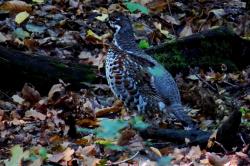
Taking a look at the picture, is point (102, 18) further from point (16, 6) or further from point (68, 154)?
point (68, 154)

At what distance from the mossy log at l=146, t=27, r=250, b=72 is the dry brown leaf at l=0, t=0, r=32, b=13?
1.93 m

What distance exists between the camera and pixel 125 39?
21.1 ft

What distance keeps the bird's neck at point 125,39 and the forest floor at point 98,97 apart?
622mm

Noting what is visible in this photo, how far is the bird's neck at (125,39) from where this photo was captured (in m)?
6.38

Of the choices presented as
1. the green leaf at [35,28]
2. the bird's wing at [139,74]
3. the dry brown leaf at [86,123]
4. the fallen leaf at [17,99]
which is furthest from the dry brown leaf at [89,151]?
the green leaf at [35,28]

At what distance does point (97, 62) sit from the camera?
7348mm

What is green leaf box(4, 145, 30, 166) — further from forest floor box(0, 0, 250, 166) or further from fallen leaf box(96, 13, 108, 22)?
fallen leaf box(96, 13, 108, 22)

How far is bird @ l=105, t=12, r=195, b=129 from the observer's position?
5.91 m

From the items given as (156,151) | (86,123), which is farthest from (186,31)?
(156,151)

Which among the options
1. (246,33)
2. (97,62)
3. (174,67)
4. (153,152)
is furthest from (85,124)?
(246,33)

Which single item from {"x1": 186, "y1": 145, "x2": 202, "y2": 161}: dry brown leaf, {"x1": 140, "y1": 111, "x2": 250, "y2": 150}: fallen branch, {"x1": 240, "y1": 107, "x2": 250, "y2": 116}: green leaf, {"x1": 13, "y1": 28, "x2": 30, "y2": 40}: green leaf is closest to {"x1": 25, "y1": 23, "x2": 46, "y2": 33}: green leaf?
{"x1": 13, "y1": 28, "x2": 30, "y2": 40}: green leaf

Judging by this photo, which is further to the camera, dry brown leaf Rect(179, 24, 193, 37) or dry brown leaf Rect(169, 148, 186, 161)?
dry brown leaf Rect(179, 24, 193, 37)

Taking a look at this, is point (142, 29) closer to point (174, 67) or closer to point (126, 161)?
point (174, 67)

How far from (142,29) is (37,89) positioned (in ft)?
8.82
